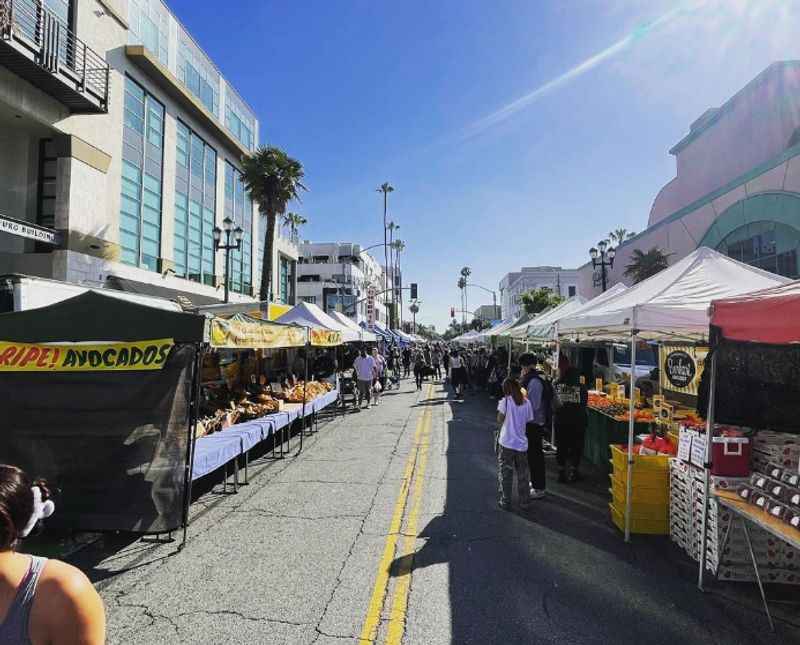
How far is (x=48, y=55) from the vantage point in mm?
13648

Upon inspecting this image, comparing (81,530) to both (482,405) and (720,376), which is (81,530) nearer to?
(720,376)

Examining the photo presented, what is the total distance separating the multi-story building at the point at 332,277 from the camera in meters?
74.1

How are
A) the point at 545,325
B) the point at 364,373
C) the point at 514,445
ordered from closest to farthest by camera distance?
the point at 514,445
the point at 545,325
the point at 364,373

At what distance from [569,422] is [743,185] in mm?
22922

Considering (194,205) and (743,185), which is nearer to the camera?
(743,185)

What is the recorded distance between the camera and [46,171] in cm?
1580

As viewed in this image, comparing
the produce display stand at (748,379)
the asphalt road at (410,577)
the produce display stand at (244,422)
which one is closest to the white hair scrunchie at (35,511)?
the asphalt road at (410,577)

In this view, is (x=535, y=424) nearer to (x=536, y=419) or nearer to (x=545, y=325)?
(x=536, y=419)

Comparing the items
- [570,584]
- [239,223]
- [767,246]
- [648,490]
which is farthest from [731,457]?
[239,223]

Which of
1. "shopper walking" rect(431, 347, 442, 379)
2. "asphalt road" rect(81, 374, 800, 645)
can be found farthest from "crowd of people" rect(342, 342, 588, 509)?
"shopper walking" rect(431, 347, 442, 379)

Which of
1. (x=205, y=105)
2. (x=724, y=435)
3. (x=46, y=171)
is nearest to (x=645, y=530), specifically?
(x=724, y=435)

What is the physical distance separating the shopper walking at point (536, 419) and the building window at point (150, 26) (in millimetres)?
22192

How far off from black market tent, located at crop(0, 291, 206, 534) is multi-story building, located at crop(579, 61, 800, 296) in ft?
77.2

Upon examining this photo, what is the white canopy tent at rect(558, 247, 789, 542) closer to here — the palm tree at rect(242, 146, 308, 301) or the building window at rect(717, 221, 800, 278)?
the building window at rect(717, 221, 800, 278)
